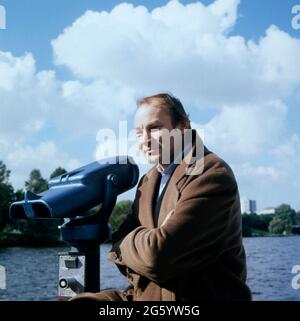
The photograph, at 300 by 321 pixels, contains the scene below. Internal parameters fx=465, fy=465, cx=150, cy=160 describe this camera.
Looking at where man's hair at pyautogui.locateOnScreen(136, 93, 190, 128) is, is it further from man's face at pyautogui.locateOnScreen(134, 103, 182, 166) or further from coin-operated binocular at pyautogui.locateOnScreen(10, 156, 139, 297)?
coin-operated binocular at pyautogui.locateOnScreen(10, 156, 139, 297)

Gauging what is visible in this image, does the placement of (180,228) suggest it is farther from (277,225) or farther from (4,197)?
(4,197)

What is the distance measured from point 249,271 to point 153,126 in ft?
3.50

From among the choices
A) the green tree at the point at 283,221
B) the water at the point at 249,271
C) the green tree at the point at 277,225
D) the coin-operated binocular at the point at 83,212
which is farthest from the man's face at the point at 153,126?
the green tree at the point at 277,225

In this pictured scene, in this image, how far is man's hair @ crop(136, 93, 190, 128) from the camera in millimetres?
1425

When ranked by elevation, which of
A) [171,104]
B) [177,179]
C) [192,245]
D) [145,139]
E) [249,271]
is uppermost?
[171,104]

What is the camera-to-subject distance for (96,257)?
1.55 metres

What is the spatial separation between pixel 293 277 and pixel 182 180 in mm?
663

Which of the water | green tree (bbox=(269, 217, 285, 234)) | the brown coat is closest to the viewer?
the brown coat

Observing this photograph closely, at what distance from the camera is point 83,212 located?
5.03 feet

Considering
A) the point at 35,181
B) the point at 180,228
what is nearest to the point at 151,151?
the point at 180,228

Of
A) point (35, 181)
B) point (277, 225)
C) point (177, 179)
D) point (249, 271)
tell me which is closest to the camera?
point (177, 179)

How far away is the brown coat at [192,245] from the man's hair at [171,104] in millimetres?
132

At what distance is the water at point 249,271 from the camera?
2010 millimetres

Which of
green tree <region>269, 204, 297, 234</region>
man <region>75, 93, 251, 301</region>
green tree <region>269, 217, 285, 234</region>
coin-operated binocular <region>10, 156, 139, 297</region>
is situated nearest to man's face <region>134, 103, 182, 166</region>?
man <region>75, 93, 251, 301</region>
